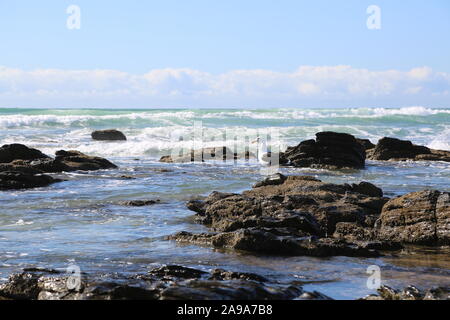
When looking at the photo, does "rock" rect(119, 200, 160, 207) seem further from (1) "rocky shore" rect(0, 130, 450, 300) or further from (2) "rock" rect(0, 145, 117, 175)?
(2) "rock" rect(0, 145, 117, 175)

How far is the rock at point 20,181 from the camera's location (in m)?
15.4

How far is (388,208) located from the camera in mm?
9984

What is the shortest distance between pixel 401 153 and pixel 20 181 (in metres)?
14.6

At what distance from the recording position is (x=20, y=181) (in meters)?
15.7

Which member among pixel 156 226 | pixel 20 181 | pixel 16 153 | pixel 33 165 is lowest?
pixel 156 226

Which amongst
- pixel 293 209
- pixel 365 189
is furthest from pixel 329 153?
pixel 293 209

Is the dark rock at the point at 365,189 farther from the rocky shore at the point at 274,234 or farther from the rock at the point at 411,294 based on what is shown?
the rock at the point at 411,294

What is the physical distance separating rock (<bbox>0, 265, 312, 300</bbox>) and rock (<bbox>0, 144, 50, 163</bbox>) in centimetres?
1350

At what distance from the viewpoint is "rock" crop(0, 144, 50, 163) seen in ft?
63.3

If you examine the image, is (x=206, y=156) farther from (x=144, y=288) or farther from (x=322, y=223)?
(x=144, y=288)

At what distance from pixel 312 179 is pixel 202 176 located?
18.2ft

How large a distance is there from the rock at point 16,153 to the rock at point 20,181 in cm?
329
